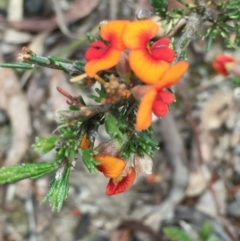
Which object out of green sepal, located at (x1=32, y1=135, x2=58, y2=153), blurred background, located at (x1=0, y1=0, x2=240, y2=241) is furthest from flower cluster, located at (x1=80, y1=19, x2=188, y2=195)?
blurred background, located at (x1=0, y1=0, x2=240, y2=241)

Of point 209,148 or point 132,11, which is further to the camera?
point 132,11

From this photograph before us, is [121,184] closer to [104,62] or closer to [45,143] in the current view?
[45,143]

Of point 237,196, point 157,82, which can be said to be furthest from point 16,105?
point 157,82

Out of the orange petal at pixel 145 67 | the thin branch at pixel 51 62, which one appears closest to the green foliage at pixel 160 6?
the thin branch at pixel 51 62

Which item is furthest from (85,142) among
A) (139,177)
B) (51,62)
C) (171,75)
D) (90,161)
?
(139,177)

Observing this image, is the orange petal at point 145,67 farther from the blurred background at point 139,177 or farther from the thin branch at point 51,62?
the blurred background at point 139,177

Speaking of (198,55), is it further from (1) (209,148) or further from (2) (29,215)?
(2) (29,215)
